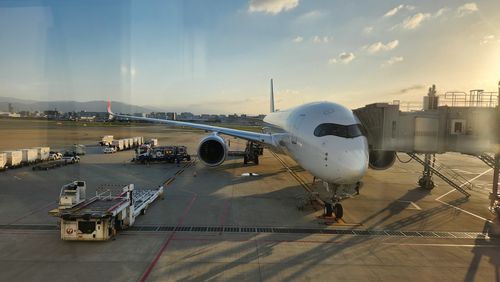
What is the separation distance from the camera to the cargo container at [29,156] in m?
22.8

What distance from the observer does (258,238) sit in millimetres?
9672

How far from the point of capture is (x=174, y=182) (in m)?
17.7

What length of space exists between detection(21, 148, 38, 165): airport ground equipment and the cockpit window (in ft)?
70.5

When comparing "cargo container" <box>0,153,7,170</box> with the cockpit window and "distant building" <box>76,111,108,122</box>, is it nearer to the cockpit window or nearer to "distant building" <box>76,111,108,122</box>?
the cockpit window

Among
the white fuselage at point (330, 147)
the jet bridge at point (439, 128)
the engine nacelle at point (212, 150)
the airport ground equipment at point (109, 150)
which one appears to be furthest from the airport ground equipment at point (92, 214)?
the airport ground equipment at point (109, 150)

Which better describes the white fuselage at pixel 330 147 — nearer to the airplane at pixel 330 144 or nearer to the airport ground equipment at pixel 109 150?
the airplane at pixel 330 144

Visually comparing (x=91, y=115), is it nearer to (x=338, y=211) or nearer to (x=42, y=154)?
(x=42, y=154)

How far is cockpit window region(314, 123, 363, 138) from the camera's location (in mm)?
11070

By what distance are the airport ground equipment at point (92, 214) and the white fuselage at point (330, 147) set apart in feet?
21.4

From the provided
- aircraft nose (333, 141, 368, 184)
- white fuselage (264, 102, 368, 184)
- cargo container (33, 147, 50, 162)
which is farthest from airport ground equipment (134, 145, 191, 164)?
aircraft nose (333, 141, 368, 184)

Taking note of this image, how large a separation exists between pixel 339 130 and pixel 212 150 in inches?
411

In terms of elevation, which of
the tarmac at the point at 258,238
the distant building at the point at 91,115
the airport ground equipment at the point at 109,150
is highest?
the distant building at the point at 91,115

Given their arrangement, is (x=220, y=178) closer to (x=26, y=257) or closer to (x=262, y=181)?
(x=262, y=181)

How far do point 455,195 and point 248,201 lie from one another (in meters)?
11.1
